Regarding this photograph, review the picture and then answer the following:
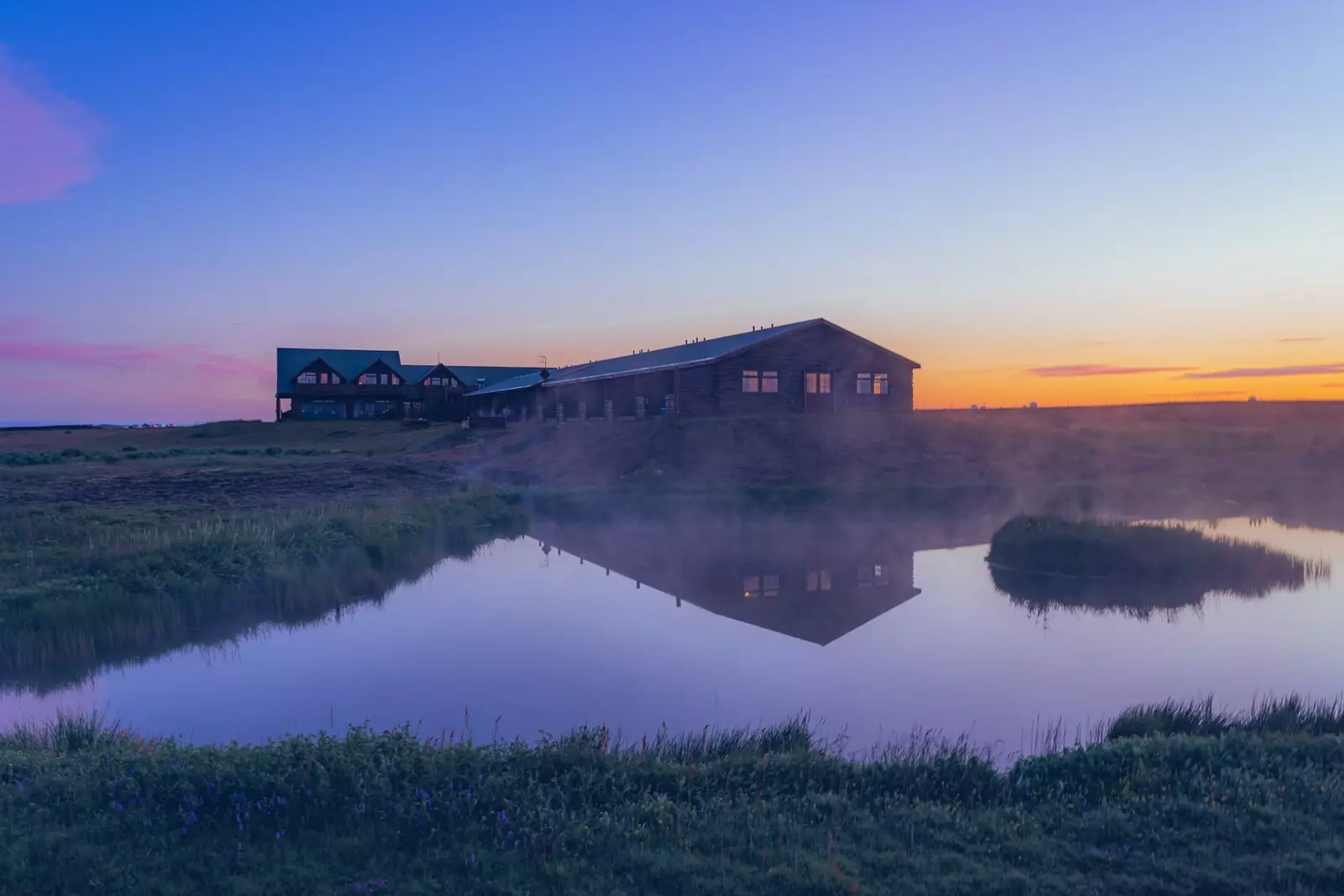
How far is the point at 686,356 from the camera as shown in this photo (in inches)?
1903

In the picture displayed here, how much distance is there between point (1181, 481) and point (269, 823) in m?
45.5

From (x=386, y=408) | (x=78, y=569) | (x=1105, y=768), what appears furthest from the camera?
(x=386, y=408)

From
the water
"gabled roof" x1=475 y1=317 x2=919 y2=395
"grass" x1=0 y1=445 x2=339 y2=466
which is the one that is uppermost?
"gabled roof" x1=475 y1=317 x2=919 y2=395

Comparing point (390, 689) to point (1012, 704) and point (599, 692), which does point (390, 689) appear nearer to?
point (599, 692)

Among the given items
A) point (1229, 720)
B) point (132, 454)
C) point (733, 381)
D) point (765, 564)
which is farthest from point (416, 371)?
point (1229, 720)

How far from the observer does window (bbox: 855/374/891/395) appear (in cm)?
4616

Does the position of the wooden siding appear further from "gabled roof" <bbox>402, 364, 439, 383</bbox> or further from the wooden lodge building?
"gabled roof" <bbox>402, 364, 439, 383</bbox>

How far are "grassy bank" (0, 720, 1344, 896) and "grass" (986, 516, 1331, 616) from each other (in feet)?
36.3

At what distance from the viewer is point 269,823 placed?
6.43 m

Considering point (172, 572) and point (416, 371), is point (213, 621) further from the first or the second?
point (416, 371)

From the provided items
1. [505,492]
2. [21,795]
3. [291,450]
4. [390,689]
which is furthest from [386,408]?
[21,795]

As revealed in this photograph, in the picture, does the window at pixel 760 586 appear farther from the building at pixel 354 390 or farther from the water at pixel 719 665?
the building at pixel 354 390

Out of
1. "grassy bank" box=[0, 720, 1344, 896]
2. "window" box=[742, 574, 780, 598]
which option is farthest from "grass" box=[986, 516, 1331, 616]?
"grassy bank" box=[0, 720, 1344, 896]

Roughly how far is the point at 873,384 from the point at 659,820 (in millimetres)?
42032
